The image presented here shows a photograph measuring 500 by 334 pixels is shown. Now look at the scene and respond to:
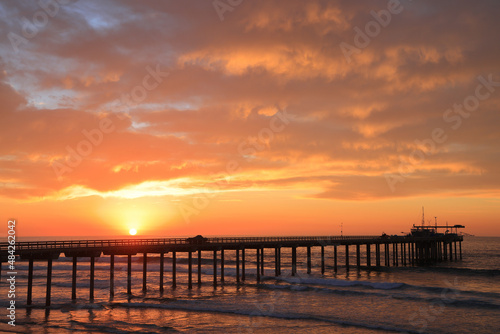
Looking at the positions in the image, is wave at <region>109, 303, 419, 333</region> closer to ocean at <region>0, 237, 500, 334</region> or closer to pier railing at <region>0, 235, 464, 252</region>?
ocean at <region>0, 237, 500, 334</region>

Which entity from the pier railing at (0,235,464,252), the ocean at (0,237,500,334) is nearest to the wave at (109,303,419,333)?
the ocean at (0,237,500,334)

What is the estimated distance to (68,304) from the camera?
40.6 metres

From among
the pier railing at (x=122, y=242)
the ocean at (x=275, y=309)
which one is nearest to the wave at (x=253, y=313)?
the ocean at (x=275, y=309)

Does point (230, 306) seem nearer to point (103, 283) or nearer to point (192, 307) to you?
point (192, 307)

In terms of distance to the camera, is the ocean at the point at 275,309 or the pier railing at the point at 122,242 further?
the pier railing at the point at 122,242

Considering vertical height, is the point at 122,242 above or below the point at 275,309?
above

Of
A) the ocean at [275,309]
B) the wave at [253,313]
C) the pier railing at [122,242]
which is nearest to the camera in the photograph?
the ocean at [275,309]

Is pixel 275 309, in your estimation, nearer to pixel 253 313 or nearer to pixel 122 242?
pixel 253 313

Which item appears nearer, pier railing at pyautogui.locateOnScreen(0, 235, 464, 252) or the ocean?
the ocean

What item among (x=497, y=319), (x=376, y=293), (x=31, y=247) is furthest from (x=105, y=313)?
(x=497, y=319)

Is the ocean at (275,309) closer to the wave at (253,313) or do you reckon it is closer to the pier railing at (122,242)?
the wave at (253,313)

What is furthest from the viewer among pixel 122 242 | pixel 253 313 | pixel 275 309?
pixel 122 242

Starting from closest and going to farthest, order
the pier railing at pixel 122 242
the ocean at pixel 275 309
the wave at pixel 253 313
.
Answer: the ocean at pixel 275 309
the wave at pixel 253 313
the pier railing at pixel 122 242

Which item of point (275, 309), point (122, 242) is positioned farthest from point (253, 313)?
point (122, 242)
